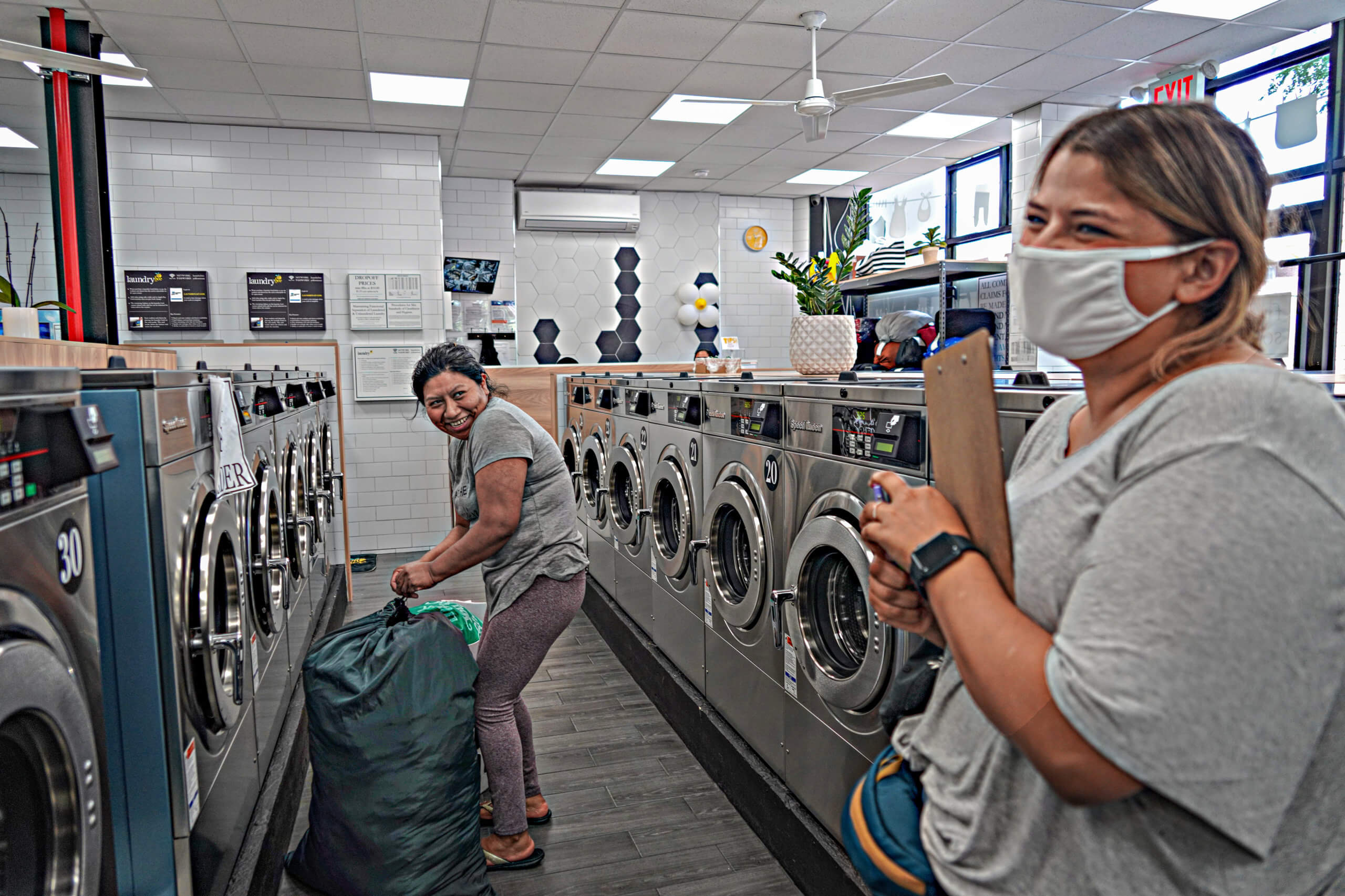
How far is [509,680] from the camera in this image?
2.16 m

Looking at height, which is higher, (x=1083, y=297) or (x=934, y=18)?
(x=934, y=18)

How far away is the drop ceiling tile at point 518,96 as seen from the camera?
5.00 metres

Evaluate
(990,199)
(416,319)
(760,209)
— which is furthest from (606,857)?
(760,209)

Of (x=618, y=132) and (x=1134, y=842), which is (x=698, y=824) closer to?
(x=1134, y=842)

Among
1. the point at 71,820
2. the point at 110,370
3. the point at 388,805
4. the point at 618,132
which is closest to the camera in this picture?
the point at 71,820

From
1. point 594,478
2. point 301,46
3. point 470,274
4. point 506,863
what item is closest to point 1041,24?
point 594,478

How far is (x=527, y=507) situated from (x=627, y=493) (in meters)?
1.79

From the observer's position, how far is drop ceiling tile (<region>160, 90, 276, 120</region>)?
500cm

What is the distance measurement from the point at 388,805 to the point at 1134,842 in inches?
62.1

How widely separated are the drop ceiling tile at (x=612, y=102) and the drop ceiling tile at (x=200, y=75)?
1899mm

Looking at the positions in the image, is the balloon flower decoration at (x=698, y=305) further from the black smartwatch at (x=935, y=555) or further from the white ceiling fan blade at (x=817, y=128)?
the black smartwatch at (x=935, y=555)

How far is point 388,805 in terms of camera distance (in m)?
1.81

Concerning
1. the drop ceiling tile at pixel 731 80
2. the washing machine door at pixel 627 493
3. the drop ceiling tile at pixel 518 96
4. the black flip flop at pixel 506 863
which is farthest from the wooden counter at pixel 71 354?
the drop ceiling tile at pixel 731 80

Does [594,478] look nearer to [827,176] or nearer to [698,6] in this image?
[698,6]
